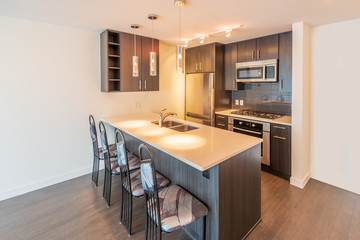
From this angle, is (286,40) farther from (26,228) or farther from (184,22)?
(26,228)

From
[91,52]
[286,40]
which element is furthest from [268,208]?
[91,52]

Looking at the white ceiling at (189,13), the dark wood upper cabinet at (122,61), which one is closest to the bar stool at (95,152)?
the dark wood upper cabinet at (122,61)

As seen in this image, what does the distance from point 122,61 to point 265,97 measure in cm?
279

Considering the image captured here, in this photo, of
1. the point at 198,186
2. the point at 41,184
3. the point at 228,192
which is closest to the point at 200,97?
the point at 198,186

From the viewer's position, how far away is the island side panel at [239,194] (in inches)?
70.4

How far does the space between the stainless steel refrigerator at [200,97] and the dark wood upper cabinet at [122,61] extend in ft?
3.87

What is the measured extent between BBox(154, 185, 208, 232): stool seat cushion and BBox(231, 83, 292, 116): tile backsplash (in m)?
2.71

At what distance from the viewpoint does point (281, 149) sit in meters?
3.27

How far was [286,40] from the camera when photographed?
11.0ft

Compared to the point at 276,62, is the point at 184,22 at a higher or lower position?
higher

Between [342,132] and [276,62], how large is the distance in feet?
4.82

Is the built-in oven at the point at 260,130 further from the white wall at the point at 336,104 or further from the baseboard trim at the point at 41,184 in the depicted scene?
the baseboard trim at the point at 41,184

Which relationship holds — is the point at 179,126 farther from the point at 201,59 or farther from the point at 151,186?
the point at 201,59

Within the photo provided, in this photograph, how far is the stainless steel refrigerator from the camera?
421cm
